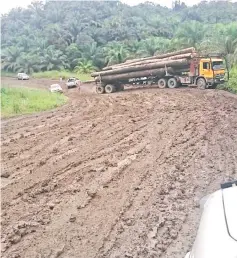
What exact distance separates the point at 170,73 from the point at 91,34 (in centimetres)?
3861

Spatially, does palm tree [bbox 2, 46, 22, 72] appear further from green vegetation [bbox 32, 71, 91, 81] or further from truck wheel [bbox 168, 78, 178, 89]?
truck wheel [bbox 168, 78, 178, 89]

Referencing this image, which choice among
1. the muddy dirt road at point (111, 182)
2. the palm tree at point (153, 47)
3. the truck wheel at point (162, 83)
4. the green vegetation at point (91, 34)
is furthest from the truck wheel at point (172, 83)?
the palm tree at point (153, 47)

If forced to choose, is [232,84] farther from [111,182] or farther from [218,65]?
[111,182]

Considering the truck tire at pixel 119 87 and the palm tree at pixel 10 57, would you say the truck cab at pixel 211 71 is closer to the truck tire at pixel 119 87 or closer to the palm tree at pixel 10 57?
the truck tire at pixel 119 87

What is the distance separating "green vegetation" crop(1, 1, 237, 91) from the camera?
4963cm

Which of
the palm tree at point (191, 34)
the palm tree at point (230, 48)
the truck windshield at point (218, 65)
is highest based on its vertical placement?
the palm tree at point (191, 34)

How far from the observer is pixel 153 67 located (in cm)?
2950

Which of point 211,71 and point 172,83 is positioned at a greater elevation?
point 211,71

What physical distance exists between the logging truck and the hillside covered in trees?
10.3 m

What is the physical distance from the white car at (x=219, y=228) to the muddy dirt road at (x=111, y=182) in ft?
7.98

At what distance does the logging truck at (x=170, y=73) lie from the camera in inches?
1048

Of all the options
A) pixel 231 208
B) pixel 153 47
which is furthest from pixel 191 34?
pixel 231 208

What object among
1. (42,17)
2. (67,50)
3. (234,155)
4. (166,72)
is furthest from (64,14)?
Result: (234,155)

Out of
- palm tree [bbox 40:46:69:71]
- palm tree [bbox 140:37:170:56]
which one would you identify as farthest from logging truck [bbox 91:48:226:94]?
palm tree [bbox 40:46:69:71]
